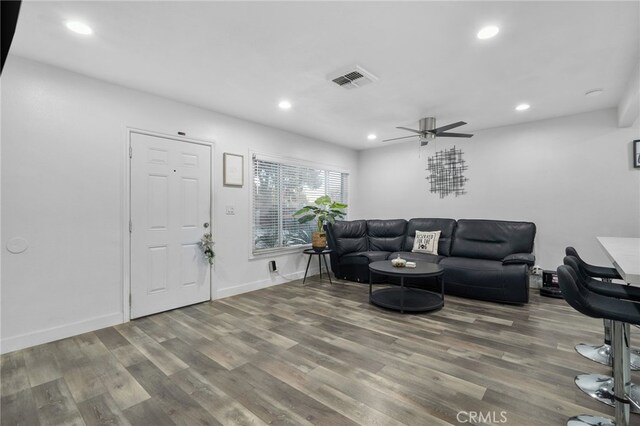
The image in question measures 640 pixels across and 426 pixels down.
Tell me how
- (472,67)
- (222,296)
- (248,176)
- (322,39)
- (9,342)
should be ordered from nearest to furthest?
(322,39) < (9,342) < (472,67) < (222,296) < (248,176)

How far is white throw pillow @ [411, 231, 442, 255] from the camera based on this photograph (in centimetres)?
499

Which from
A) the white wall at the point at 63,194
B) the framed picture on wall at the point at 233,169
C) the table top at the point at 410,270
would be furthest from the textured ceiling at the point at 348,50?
the table top at the point at 410,270

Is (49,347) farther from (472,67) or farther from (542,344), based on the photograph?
(472,67)

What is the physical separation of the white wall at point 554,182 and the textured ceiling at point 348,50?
53 centimetres

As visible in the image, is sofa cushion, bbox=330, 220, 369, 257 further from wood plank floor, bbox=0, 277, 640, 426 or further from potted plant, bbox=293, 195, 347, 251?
wood plank floor, bbox=0, 277, 640, 426

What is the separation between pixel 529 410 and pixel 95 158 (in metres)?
4.15

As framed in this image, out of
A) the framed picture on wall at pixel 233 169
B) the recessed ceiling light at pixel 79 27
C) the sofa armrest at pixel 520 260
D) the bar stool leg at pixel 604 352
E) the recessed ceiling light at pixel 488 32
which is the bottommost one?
the bar stool leg at pixel 604 352

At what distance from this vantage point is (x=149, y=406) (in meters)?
1.88

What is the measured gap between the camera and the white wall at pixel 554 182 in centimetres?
394

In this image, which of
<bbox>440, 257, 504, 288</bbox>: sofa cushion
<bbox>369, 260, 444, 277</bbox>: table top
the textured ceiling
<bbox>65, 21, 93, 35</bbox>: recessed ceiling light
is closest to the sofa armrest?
<bbox>440, 257, 504, 288</bbox>: sofa cushion

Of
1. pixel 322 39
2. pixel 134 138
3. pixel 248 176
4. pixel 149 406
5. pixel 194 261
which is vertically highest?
pixel 322 39

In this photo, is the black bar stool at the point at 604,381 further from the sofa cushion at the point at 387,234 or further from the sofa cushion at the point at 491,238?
the sofa cushion at the point at 387,234

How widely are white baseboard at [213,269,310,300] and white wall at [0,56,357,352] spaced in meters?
1.20

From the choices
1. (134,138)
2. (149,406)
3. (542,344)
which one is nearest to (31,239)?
(134,138)
